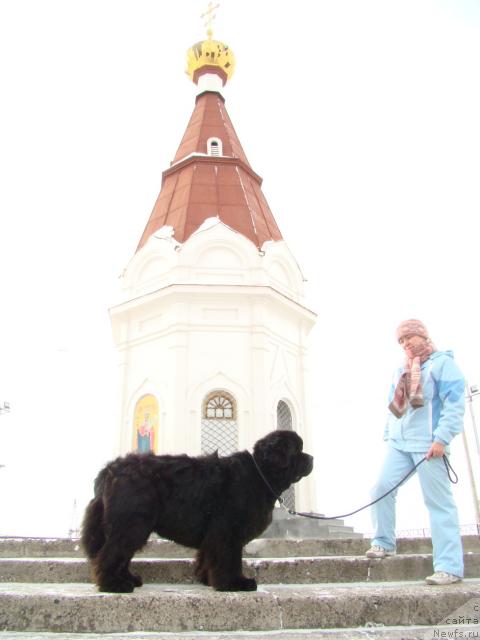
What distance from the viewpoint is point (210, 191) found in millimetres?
17641

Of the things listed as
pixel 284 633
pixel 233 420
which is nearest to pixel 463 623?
pixel 284 633

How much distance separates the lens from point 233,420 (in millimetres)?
14195

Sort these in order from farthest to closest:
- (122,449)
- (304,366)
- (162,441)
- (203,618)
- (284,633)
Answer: (304,366) < (122,449) < (162,441) < (203,618) < (284,633)

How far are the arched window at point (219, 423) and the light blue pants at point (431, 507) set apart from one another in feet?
29.3

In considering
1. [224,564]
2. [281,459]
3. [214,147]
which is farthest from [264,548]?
[214,147]

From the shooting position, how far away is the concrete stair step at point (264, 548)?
6273 millimetres

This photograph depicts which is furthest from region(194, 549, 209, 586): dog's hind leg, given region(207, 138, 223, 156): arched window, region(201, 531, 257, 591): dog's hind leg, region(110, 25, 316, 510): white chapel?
region(207, 138, 223, 156): arched window

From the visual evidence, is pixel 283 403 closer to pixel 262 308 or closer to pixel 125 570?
pixel 262 308

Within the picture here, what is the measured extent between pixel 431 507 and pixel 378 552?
0.68 m

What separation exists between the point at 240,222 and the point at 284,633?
1459cm

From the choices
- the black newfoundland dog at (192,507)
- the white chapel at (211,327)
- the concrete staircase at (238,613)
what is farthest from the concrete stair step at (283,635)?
the white chapel at (211,327)

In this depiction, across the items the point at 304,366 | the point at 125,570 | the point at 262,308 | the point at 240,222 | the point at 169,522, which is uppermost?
the point at 240,222

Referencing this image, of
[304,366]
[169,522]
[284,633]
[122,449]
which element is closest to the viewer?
[284,633]

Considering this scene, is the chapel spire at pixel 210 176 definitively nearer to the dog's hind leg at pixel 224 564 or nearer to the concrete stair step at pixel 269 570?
the concrete stair step at pixel 269 570
